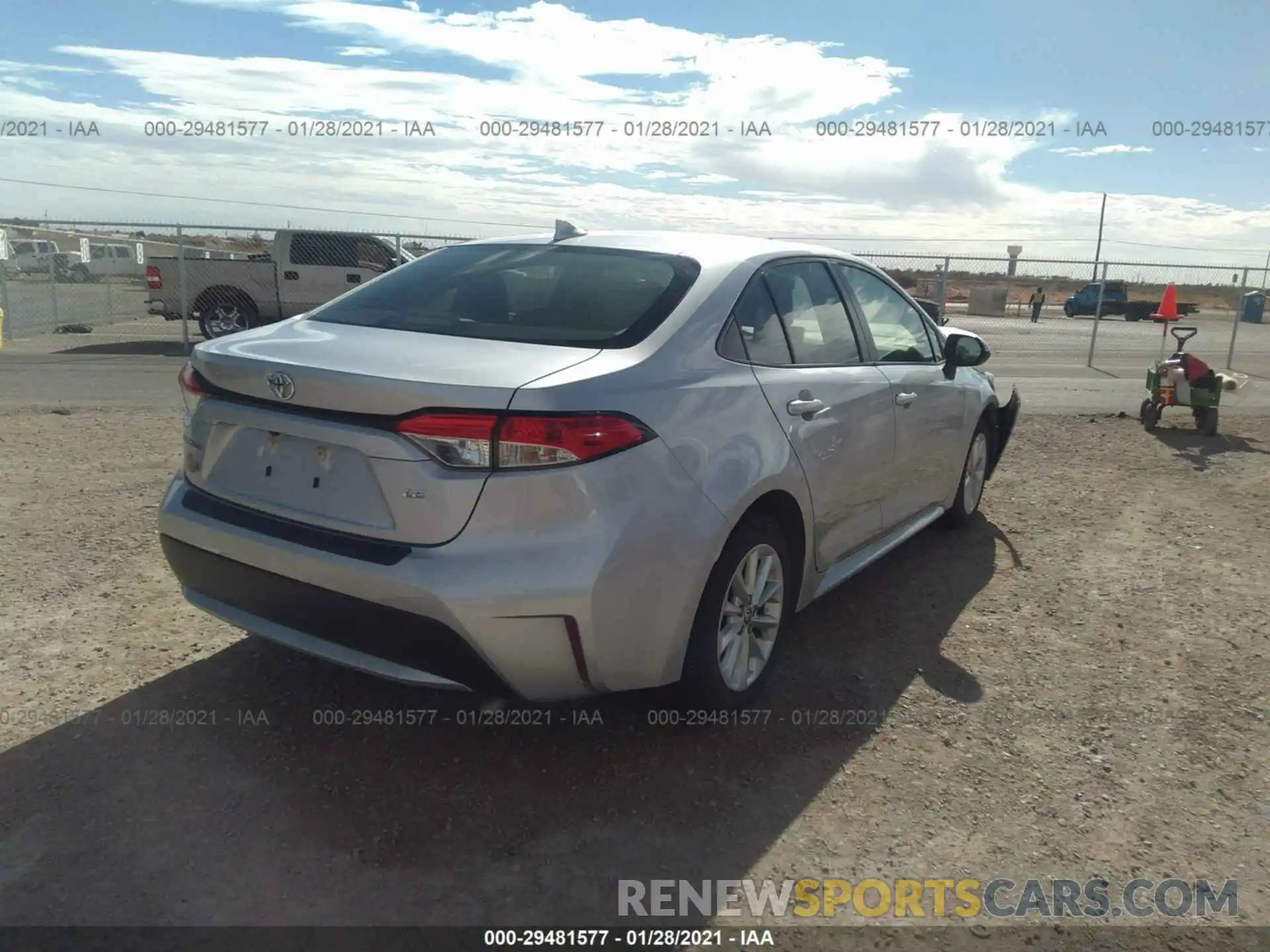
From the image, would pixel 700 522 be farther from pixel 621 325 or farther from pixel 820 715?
pixel 820 715

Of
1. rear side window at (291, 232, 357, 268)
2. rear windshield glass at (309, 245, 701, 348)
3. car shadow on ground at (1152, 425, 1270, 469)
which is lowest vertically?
car shadow on ground at (1152, 425, 1270, 469)

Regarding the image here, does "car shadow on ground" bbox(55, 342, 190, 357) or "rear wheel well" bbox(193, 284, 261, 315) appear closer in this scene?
"car shadow on ground" bbox(55, 342, 190, 357)

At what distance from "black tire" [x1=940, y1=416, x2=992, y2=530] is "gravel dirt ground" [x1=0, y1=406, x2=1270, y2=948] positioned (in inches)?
30.8

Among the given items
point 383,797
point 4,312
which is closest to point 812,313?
point 383,797

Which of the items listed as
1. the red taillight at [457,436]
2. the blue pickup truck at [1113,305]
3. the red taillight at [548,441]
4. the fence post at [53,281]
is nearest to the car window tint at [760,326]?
the red taillight at [548,441]

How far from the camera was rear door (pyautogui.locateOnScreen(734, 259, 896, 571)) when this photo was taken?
362cm

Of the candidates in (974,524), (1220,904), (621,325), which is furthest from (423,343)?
(974,524)

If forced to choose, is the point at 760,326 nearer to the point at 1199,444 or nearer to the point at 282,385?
the point at 282,385

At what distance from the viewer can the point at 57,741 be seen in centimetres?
321

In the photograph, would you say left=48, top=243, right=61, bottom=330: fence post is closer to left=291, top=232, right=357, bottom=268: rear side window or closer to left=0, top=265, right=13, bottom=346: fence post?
left=0, top=265, right=13, bottom=346: fence post

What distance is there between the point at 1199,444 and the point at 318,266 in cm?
1297

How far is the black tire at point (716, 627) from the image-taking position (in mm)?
3186

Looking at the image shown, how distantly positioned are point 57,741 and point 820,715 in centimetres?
260

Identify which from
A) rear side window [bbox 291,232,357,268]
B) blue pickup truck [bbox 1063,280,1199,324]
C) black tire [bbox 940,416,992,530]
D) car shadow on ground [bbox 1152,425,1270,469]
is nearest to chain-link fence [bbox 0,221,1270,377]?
rear side window [bbox 291,232,357,268]
